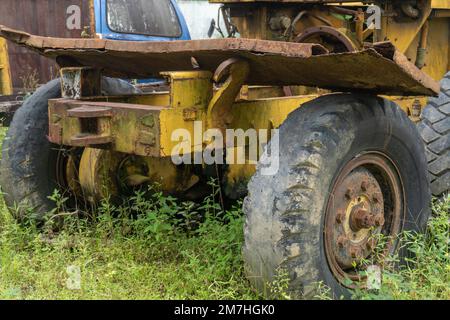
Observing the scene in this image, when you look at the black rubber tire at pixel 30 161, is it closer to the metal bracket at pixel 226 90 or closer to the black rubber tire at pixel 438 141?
the metal bracket at pixel 226 90

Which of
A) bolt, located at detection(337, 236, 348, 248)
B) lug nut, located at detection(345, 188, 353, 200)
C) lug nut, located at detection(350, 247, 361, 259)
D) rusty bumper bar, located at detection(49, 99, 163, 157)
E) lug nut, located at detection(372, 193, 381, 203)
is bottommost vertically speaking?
lug nut, located at detection(350, 247, 361, 259)

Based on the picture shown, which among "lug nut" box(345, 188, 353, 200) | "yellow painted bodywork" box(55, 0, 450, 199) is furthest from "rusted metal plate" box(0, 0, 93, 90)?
"lug nut" box(345, 188, 353, 200)

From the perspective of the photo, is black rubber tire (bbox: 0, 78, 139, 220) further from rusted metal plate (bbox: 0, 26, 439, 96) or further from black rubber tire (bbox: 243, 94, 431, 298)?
black rubber tire (bbox: 243, 94, 431, 298)

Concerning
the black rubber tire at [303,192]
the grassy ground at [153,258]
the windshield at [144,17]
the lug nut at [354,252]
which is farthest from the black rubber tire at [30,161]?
the windshield at [144,17]

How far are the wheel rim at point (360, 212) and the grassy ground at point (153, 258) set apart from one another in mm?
147

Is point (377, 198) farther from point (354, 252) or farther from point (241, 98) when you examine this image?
point (241, 98)

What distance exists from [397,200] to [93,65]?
2.01 m

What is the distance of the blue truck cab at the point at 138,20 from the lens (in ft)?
23.0

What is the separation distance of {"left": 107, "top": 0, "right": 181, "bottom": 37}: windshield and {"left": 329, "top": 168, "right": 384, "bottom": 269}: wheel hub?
475 centimetres

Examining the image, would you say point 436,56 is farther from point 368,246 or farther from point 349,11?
point 368,246

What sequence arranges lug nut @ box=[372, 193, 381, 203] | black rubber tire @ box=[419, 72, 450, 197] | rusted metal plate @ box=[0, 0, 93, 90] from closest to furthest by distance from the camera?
lug nut @ box=[372, 193, 381, 203]
black rubber tire @ box=[419, 72, 450, 197]
rusted metal plate @ box=[0, 0, 93, 90]

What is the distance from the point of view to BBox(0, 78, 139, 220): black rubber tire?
13.0 feet

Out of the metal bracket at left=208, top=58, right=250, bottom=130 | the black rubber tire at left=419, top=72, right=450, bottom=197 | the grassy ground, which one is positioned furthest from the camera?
the black rubber tire at left=419, top=72, right=450, bottom=197
